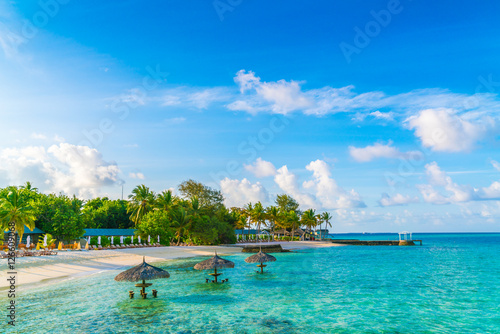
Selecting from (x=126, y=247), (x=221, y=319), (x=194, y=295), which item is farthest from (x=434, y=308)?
(x=126, y=247)

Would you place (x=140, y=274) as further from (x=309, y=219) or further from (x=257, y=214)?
(x=309, y=219)

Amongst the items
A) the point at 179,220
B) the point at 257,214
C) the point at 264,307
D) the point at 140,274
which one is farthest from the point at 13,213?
the point at 257,214

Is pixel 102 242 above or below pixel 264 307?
above

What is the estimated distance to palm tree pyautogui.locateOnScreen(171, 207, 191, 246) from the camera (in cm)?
6184

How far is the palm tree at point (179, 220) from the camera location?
6184 cm

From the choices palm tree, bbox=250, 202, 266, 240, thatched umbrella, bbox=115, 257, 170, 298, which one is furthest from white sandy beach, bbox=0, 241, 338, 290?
palm tree, bbox=250, 202, 266, 240

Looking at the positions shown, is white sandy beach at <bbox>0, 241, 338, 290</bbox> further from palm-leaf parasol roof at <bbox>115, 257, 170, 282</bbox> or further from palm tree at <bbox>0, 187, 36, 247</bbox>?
palm-leaf parasol roof at <bbox>115, 257, 170, 282</bbox>

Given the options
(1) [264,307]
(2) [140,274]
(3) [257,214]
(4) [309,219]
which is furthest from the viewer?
(4) [309,219]

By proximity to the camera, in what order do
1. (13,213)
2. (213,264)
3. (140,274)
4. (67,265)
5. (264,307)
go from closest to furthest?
(264,307)
(140,274)
(213,264)
(67,265)
(13,213)

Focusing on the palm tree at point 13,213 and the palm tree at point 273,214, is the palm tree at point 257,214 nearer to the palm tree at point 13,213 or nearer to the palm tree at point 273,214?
the palm tree at point 273,214

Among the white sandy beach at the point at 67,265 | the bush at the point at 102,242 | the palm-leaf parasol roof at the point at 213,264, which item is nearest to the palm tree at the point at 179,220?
the bush at the point at 102,242

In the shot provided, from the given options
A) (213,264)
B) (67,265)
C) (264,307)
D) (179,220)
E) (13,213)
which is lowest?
(264,307)

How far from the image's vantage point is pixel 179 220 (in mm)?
62656

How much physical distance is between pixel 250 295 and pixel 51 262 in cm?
2054
